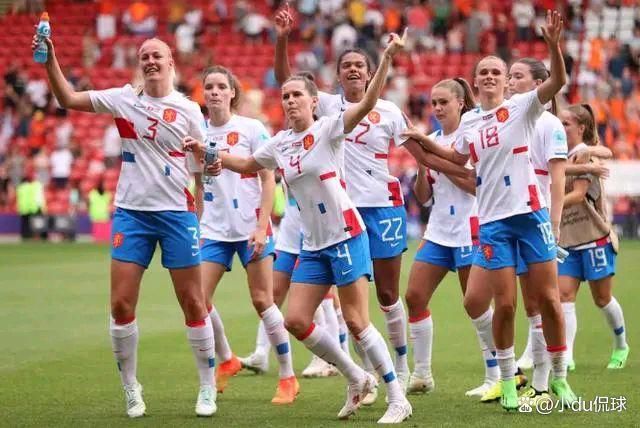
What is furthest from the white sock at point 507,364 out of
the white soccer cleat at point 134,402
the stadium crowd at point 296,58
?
the stadium crowd at point 296,58

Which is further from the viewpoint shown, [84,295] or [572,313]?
[84,295]

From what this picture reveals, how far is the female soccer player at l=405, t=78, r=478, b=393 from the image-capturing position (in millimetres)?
10219

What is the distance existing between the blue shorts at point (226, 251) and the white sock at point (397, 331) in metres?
1.09

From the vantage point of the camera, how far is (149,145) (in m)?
9.09

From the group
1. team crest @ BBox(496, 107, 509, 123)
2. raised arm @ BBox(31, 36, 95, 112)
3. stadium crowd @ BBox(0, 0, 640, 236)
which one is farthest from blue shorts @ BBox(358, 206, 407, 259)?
stadium crowd @ BBox(0, 0, 640, 236)

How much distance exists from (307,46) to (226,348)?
23.7m

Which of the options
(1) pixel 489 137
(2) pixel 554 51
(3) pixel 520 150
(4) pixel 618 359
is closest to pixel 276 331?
(1) pixel 489 137

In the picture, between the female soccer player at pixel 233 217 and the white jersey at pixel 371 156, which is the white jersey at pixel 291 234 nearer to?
the female soccer player at pixel 233 217

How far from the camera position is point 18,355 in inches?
485

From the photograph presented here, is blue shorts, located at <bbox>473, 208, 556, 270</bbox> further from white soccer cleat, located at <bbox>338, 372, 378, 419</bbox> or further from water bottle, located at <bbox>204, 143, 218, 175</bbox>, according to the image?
water bottle, located at <bbox>204, 143, 218, 175</bbox>

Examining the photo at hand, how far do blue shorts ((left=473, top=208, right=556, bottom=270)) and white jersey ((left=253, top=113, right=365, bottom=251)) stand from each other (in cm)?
91

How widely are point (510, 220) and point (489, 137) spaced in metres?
0.58

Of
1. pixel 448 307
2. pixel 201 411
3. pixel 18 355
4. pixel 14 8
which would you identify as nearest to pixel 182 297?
pixel 201 411

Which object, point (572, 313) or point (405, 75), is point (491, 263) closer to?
point (572, 313)
